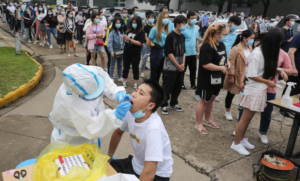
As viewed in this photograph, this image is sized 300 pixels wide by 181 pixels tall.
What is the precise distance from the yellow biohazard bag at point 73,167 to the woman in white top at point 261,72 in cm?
230

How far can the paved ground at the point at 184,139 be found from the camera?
3180 millimetres

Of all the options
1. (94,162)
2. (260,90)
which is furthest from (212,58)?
(94,162)

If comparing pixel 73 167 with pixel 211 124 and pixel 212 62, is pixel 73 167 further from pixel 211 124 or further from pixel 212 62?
pixel 211 124

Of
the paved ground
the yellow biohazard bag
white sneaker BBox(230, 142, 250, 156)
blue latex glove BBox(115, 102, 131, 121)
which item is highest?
blue latex glove BBox(115, 102, 131, 121)

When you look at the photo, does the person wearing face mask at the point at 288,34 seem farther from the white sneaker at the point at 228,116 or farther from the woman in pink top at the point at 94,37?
the woman in pink top at the point at 94,37

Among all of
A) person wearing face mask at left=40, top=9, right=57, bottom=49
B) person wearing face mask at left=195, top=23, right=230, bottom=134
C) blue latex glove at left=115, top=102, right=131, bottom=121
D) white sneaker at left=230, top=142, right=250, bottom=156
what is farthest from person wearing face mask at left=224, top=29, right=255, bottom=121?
person wearing face mask at left=40, top=9, right=57, bottom=49

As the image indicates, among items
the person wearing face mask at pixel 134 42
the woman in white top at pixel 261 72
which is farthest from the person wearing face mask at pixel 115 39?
the woman in white top at pixel 261 72

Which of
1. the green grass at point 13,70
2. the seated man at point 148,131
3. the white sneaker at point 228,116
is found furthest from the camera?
the green grass at point 13,70

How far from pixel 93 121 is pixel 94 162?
0.35 m

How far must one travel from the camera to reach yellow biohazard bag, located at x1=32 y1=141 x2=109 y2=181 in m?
1.54

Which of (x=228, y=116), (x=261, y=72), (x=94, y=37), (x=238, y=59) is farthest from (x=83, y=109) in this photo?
(x=94, y=37)

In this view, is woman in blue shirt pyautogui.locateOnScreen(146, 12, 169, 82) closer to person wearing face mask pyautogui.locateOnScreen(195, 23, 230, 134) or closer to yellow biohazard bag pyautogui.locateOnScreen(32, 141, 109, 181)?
person wearing face mask pyautogui.locateOnScreen(195, 23, 230, 134)

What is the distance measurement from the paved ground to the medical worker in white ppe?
148cm

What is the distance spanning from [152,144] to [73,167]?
58 centimetres
